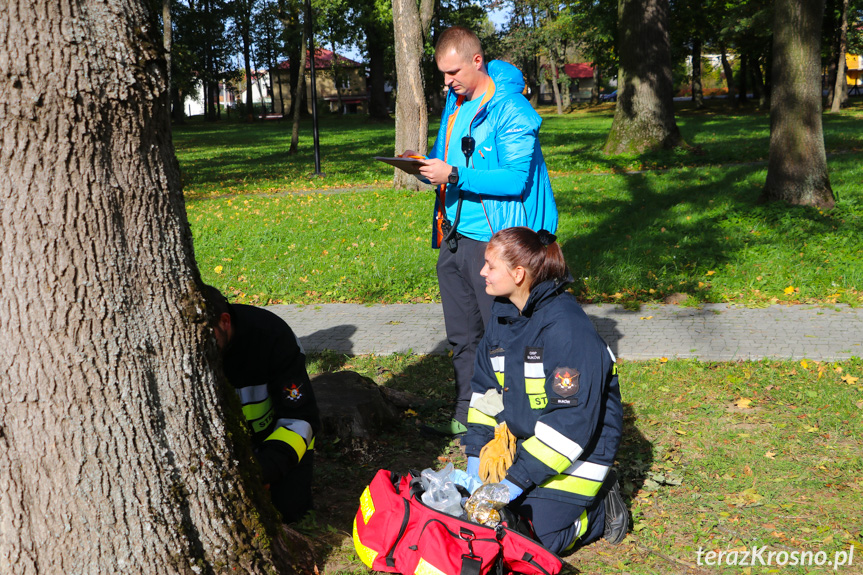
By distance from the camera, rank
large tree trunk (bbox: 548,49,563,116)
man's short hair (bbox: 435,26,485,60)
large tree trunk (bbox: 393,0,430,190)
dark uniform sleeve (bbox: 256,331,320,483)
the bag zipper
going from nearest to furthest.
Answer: the bag zipper
dark uniform sleeve (bbox: 256,331,320,483)
man's short hair (bbox: 435,26,485,60)
large tree trunk (bbox: 393,0,430,190)
large tree trunk (bbox: 548,49,563,116)

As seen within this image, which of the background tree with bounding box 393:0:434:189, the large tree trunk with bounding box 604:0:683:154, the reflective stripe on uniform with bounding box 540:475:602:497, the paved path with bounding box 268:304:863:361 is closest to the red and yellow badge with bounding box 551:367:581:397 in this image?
the reflective stripe on uniform with bounding box 540:475:602:497

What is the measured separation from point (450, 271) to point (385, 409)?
42.9 inches

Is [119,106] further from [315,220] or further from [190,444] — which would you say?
[315,220]

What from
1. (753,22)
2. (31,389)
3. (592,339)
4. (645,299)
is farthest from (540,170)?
(753,22)

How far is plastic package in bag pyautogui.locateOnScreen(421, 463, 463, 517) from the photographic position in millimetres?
3055

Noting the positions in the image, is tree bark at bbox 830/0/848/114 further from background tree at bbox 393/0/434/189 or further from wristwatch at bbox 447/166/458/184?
wristwatch at bbox 447/166/458/184

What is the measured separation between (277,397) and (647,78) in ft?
52.6

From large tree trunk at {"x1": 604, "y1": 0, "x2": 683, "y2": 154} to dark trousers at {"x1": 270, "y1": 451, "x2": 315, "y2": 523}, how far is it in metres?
15.4

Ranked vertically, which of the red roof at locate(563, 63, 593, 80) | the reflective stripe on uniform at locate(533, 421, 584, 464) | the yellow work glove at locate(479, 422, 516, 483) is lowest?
the yellow work glove at locate(479, 422, 516, 483)

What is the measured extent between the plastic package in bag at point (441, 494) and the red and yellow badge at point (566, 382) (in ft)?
2.15

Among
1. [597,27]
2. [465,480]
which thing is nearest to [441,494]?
[465,480]

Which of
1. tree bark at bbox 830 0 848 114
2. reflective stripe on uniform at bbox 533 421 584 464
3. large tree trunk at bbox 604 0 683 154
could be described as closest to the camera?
reflective stripe on uniform at bbox 533 421 584 464

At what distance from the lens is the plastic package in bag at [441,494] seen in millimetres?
3055

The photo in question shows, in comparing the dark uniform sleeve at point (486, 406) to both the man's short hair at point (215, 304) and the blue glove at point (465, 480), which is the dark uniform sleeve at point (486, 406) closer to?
the blue glove at point (465, 480)
